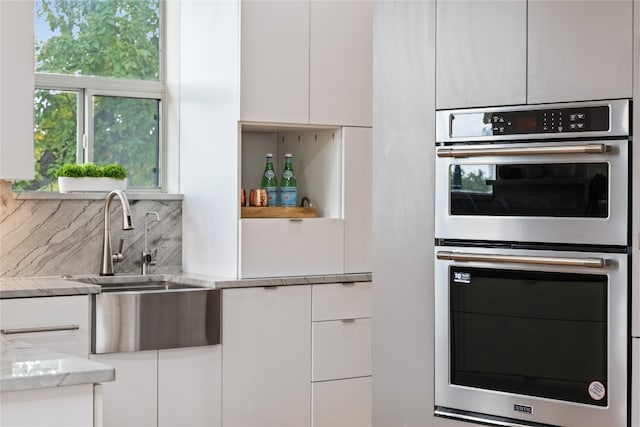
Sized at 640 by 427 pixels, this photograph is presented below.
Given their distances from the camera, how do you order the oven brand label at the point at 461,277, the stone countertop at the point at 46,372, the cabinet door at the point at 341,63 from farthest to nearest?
1. the cabinet door at the point at 341,63
2. the oven brand label at the point at 461,277
3. the stone countertop at the point at 46,372

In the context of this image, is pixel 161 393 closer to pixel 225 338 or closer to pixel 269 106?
pixel 225 338

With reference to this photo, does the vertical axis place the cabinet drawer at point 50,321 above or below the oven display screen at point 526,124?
below

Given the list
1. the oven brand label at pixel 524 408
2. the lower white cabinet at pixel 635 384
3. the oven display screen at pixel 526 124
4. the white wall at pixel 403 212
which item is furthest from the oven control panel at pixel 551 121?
the oven brand label at pixel 524 408

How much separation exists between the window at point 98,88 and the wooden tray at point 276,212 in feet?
2.02

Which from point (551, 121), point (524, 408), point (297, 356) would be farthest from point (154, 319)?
point (551, 121)

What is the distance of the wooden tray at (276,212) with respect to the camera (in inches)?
171

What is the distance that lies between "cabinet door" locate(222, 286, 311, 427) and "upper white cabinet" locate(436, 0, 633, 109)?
143 cm

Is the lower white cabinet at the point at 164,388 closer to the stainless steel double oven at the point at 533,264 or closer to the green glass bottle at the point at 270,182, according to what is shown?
the green glass bottle at the point at 270,182

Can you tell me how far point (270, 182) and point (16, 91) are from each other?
1.36m

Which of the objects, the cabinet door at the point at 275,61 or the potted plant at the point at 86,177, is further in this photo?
the potted plant at the point at 86,177

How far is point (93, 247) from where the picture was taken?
438cm

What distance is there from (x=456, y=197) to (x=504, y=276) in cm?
30

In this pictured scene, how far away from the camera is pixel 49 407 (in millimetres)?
1818

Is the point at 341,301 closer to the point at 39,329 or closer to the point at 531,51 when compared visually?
the point at 39,329
